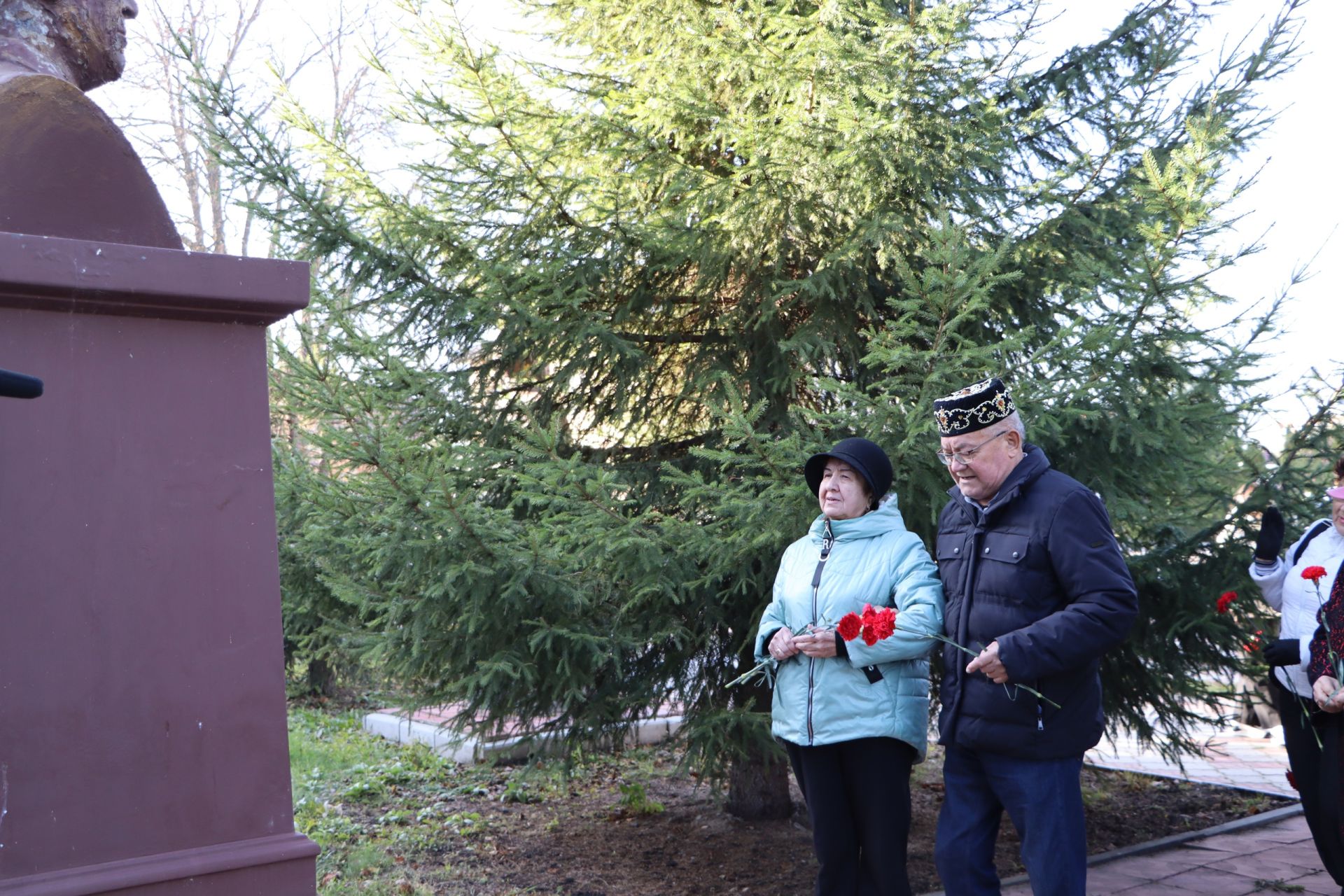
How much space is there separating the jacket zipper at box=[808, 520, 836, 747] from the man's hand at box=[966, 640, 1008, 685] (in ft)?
1.81

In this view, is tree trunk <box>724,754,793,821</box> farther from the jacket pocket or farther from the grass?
the jacket pocket

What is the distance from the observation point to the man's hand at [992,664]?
2.65m

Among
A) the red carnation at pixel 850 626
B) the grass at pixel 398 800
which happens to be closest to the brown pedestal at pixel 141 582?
the red carnation at pixel 850 626

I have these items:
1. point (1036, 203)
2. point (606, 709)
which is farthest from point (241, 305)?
point (1036, 203)

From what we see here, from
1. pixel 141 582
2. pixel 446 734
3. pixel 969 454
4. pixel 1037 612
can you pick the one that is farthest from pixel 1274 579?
pixel 446 734

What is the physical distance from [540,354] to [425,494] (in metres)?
1.81

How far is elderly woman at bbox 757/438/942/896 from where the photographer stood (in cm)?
303

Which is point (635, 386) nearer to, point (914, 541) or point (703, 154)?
point (703, 154)

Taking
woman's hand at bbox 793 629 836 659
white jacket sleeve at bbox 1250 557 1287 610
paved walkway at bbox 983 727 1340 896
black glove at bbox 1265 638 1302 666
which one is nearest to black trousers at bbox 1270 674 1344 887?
black glove at bbox 1265 638 1302 666

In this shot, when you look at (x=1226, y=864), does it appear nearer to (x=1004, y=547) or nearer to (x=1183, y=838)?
(x=1183, y=838)

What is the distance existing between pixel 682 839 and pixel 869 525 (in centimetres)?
278

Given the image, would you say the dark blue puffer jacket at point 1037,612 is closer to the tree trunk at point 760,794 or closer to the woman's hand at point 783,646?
the woman's hand at point 783,646

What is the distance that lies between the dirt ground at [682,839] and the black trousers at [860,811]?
1.44 metres

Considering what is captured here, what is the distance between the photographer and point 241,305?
5.98 ft
